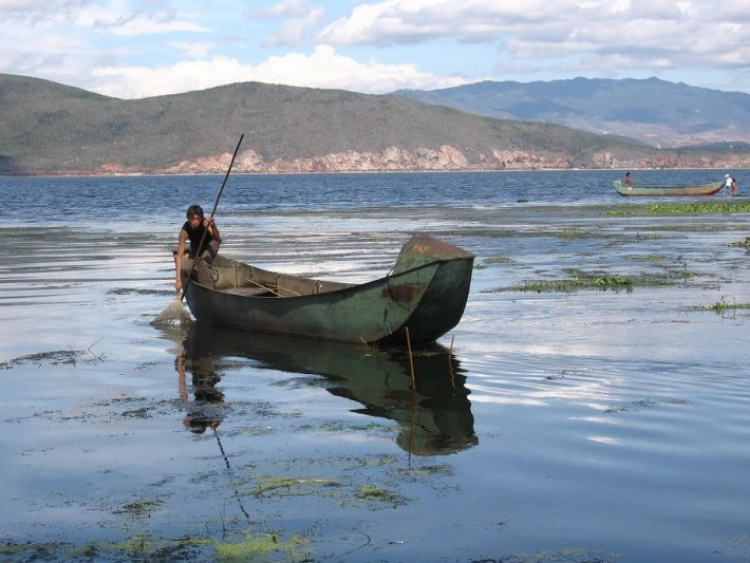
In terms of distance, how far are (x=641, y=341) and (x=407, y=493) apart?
708 centimetres

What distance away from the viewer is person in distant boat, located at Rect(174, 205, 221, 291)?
1761cm

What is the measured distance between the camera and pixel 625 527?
24.8ft

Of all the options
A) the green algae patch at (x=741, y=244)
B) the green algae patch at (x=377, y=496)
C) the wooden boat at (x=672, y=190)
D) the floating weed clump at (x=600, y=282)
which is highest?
the wooden boat at (x=672, y=190)

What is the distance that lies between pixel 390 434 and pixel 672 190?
60.6m

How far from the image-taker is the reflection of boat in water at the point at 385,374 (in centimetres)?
→ 1048

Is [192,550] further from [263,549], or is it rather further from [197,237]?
[197,237]

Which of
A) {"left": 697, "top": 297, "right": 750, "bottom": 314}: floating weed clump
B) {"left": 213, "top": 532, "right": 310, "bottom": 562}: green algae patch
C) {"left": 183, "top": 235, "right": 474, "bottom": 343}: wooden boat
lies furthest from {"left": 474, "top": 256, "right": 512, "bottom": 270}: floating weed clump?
{"left": 213, "top": 532, "right": 310, "bottom": 562}: green algae patch

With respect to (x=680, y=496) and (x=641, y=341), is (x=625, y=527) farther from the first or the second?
(x=641, y=341)

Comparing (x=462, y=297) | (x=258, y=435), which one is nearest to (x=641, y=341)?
(x=462, y=297)

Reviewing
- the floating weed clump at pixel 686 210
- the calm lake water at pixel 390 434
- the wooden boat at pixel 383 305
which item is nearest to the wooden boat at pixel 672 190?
the floating weed clump at pixel 686 210

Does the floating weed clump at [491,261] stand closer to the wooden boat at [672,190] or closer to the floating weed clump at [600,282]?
the floating weed clump at [600,282]

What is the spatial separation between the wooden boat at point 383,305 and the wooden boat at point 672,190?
53.7 m

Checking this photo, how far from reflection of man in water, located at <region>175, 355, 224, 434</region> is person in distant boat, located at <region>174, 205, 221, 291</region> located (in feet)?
9.89

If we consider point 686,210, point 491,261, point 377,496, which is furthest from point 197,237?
point 686,210
